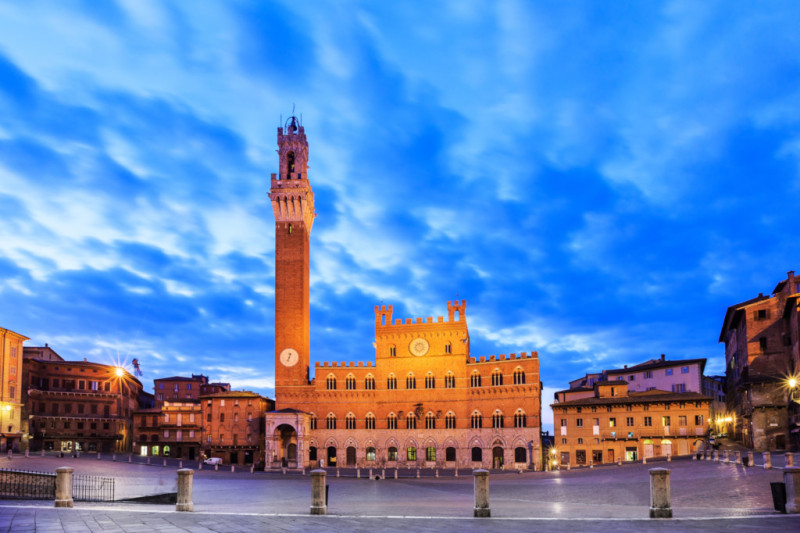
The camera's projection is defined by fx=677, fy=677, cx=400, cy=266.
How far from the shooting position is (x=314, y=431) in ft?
256

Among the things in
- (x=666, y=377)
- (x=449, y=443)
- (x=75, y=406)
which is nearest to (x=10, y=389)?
(x=75, y=406)

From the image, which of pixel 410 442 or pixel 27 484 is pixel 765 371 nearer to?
pixel 410 442

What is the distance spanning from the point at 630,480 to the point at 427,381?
41923mm

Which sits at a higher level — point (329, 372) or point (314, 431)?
point (329, 372)

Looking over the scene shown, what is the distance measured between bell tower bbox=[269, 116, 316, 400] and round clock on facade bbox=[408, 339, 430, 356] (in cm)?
1274

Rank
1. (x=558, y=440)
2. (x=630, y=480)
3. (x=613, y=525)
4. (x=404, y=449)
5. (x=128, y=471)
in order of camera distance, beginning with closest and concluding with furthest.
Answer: (x=613, y=525)
(x=630, y=480)
(x=128, y=471)
(x=558, y=440)
(x=404, y=449)

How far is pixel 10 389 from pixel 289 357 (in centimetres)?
2866

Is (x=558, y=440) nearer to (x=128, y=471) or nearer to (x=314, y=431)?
(x=314, y=431)

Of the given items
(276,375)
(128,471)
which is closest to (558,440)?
(276,375)

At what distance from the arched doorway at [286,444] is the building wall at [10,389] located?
2529cm

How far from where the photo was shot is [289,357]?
80.2 metres

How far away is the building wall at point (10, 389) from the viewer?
6334 centimetres

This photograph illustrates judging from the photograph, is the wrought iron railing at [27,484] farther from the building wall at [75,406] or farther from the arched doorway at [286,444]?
the building wall at [75,406]

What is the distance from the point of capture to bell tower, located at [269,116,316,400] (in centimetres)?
8012
